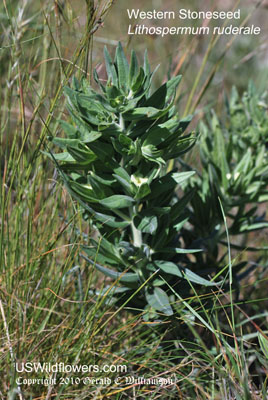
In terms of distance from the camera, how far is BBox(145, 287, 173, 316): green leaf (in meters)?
1.06

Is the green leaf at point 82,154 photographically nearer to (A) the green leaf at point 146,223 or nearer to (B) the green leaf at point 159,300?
(A) the green leaf at point 146,223

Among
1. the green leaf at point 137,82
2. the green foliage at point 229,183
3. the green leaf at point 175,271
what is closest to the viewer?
the green leaf at point 137,82

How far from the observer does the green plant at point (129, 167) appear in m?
0.99

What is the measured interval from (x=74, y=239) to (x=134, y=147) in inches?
12.9

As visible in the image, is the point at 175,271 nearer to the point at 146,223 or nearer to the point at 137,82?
the point at 146,223

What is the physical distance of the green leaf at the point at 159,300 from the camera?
1062 mm

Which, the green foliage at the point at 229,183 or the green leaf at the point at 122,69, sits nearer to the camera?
the green leaf at the point at 122,69

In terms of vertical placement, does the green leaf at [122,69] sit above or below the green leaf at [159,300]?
above

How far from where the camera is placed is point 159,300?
1.09 metres

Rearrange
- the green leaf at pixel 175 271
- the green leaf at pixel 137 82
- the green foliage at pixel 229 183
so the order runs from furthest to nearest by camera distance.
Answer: the green foliage at pixel 229 183, the green leaf at pixel 175 271, the green leaf at pixel 137 82

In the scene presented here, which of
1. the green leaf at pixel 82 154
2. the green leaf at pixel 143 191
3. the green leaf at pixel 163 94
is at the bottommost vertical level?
the green leaf at pixel 143 191

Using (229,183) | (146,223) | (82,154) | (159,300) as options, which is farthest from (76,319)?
(229,183)

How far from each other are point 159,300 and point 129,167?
1.07 feet

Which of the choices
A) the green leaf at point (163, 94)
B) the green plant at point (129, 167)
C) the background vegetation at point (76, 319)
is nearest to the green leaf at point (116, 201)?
the green plant at point (129, 167)
